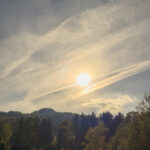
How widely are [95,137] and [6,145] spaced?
31612mm

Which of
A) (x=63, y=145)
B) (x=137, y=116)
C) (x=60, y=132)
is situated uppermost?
(x=137, y=116)

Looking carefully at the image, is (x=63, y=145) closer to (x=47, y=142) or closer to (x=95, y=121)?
(x=47, y=142)

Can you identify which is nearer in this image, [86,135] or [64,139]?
[86,135]

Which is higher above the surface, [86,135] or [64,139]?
[86,135]

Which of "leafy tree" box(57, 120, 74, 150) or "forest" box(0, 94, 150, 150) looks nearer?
"forest" box(0, 94, 150, 150)

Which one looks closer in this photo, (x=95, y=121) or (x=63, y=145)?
(x=63, y=145)

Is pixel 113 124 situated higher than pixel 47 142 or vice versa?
pixel 113 124

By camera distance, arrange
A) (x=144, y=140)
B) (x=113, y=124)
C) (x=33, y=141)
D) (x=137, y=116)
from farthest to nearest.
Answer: (x=113, y=124), (x=33, y=141), (x=137, y=116), (x=144, y=140)

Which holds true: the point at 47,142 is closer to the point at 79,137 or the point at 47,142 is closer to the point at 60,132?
the point at 60,132

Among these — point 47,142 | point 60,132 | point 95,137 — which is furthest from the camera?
point 60,132

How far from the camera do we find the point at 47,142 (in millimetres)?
67125

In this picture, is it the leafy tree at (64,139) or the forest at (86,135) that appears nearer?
the forest at (86,135)

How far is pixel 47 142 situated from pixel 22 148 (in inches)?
489

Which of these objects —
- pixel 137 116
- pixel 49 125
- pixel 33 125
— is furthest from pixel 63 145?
pixel 137 116
